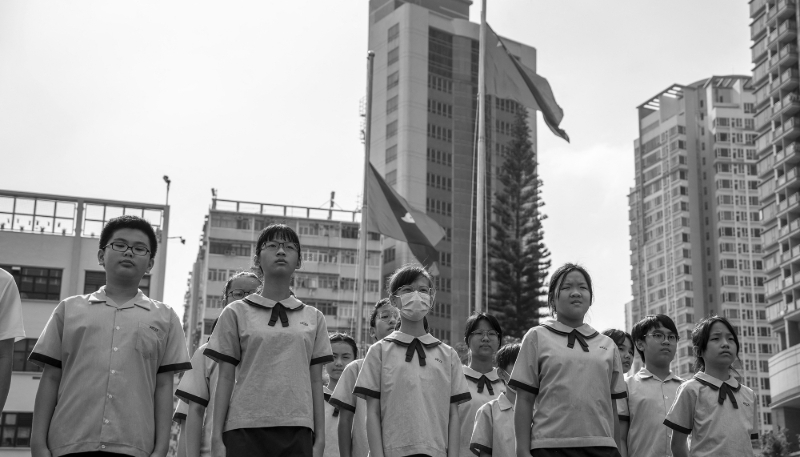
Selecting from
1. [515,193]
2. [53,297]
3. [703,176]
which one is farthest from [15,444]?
[703,176]

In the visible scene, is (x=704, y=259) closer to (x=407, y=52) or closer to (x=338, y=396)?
(x=407, y=52)

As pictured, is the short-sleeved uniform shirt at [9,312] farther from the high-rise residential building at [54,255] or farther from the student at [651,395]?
the high-rise residential building at [54,255]

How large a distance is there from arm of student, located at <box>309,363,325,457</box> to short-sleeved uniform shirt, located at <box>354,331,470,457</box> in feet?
1.24

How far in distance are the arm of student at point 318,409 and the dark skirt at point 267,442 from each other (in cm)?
6

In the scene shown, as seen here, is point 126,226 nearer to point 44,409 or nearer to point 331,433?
point 44,409

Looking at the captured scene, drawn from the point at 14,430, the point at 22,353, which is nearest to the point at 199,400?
the point at 22,353

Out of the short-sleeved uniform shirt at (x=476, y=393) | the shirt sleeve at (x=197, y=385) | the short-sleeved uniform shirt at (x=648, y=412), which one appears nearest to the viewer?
the shirt sleeve at (x=197, y=385)

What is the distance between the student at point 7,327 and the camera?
4.28 m

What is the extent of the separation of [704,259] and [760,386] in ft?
42.3

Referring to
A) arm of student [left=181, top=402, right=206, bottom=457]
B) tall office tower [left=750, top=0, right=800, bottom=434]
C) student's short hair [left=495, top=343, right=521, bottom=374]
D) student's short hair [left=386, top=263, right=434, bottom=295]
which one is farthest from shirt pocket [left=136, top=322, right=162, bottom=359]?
tall office tower [left=750, top=0, right=800, bottom=434]

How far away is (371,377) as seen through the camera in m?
5.12

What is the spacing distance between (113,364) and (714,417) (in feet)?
11.2

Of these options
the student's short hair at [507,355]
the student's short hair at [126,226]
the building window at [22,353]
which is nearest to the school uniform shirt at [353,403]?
the student's short hair at [507,355]

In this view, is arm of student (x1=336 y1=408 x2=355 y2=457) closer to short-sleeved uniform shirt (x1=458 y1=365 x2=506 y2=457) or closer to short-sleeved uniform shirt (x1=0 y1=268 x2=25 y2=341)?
short-sleeved uniform shirt (x1=458 y1=365 x2=506 y2=457)
